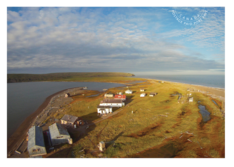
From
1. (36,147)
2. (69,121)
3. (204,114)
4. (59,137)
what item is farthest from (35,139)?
(204,114)

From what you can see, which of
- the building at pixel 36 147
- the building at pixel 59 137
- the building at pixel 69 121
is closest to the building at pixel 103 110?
the building at pixel 69 121

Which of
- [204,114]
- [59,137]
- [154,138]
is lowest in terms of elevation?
[154,138]

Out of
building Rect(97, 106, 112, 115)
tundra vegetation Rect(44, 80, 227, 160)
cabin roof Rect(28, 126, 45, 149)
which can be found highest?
building Rect(97, 106, 112, 115)

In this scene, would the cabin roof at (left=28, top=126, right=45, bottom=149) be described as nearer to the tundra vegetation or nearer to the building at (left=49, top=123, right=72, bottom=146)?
the building at (left=49, top=123, right=72, bottom=146)

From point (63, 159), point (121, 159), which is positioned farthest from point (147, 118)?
point (63, 159)

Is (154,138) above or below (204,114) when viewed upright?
below

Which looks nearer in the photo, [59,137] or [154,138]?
[59,137]

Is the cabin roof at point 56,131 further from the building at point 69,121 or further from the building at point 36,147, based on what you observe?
the building at point 69,121

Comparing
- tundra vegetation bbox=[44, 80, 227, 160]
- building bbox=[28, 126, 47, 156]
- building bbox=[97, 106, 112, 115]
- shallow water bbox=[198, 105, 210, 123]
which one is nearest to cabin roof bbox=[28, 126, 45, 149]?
building bbox=[28, 126, 47, 156]

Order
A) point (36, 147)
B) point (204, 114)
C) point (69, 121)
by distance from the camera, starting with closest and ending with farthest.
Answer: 1. point (36, 147)
2. point (69, 121)
3. point (204, 114)

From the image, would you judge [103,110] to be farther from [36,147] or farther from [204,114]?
[204,114]

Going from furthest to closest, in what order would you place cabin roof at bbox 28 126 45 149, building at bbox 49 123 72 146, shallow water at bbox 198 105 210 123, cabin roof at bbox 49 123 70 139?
shallow water at bbox 198 105 210 123, cabin roof at bbox 49 123 70 139, building at bbox 49 123 72 146, cabin roof at bbox 28 126 45 149
